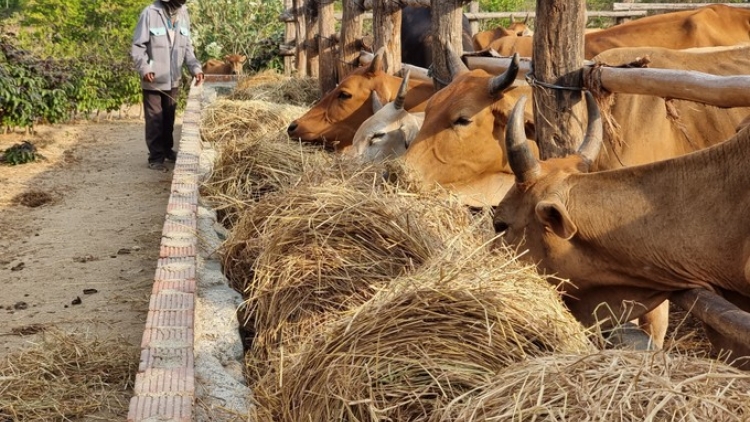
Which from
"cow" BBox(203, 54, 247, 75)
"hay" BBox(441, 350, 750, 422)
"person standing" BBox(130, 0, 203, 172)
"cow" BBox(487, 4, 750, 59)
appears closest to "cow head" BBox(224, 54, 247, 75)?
"cow" BBox(203, 54, 247, 75)

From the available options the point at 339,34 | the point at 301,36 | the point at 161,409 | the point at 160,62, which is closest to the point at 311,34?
the point at 301,36

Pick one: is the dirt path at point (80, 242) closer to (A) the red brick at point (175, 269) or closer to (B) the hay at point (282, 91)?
(A) the red brick at point (175, 269)

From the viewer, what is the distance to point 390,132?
19.9ft

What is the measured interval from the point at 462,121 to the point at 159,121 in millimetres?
5658

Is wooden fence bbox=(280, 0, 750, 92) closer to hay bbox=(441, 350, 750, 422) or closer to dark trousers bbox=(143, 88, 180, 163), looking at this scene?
dark trousers bbox=(143, 88, 180, 163)

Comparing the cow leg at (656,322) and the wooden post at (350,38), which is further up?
the wooden post at (350,38)

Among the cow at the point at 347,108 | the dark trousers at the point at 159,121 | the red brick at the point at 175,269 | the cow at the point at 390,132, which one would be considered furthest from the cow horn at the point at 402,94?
the dark trousers at the point at 159,121

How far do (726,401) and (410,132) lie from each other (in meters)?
4.33

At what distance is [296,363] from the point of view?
284cm

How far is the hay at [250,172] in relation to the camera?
540 cm

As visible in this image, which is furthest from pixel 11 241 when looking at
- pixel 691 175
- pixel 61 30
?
pixel 61 30

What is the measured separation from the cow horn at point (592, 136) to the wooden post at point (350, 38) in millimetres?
5381

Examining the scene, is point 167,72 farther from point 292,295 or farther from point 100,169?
point 292,295

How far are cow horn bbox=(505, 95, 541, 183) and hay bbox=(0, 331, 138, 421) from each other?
205 centimetres
